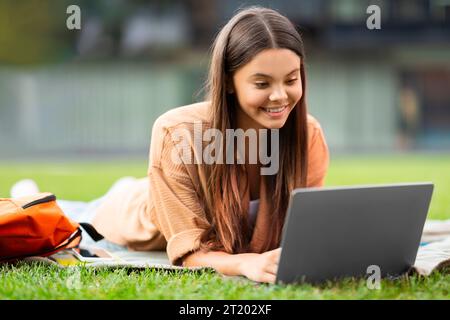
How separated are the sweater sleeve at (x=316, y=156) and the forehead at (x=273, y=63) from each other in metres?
0.48

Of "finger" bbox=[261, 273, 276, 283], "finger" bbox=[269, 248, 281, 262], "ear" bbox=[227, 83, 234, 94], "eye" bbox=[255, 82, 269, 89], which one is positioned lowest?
"finger" bbox=[261, 273, 276, 283]

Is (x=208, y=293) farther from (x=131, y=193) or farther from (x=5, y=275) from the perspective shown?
(x=131, y=193)

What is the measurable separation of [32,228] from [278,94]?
3.54 ft

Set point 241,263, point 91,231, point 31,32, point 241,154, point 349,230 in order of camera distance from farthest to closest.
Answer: point 31,32
point 91,231
point 241,154
point 241,263
point 349,230

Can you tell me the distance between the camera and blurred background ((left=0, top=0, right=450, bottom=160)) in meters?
17.9

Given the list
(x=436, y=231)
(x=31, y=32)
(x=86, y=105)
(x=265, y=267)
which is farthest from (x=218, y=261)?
(x=31, y=32)

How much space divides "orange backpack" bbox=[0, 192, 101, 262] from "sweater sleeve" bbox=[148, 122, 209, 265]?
431mm

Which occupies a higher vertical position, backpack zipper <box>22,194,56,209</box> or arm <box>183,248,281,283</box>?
backpack zipper <box>22,194,56,209</box>

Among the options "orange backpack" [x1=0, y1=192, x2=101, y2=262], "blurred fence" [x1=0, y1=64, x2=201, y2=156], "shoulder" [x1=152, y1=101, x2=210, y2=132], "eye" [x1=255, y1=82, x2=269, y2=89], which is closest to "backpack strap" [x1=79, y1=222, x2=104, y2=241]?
"orange backpack" [x1=0, y1=192, x2=101, y2=262]

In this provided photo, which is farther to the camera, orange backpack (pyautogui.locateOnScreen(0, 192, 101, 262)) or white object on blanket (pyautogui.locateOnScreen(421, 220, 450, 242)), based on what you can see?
white object on blanket (pyautogui.locateOnScreen(421, 220, 450, 242))

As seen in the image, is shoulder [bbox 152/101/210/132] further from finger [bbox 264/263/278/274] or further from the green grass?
finger [bbox 264/263/278/274]

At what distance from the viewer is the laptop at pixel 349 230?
2334 millimetres

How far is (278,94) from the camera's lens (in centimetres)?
276

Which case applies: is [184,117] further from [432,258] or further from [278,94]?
[432,258]
